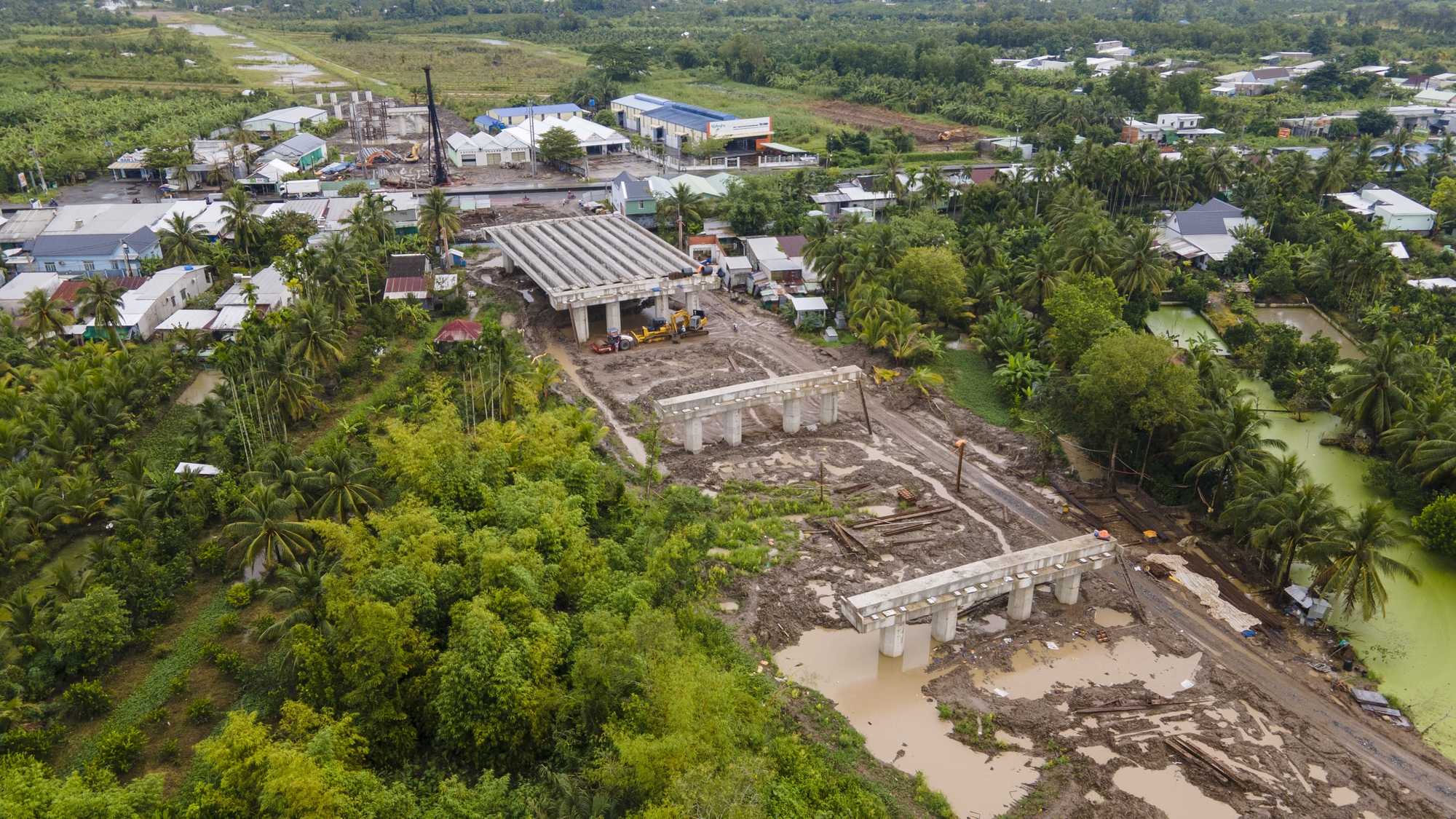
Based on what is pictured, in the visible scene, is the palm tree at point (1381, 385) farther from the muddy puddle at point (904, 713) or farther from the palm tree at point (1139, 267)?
the muddy puddle at point (904, 713)

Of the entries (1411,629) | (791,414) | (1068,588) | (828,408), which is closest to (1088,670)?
(1068,588)

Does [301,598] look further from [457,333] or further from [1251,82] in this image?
[1251,82]

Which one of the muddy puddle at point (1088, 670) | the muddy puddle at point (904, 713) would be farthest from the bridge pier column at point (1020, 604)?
the muddy puddle at point (904, 713)

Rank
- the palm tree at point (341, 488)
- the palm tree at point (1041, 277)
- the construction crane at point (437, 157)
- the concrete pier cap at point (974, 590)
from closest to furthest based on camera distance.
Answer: the concrete pier cap at point (974, 590)
the palm tree at point (341, 488)
the palm tree at point (1041, 277)
the construction crane at point (437, 157)

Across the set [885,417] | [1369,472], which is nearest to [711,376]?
[885,417]

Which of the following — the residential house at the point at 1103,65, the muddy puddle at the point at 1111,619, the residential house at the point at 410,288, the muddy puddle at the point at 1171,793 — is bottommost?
the muddy puddle at the point at 1171,793

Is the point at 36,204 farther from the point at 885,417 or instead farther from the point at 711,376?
the point at 885,417

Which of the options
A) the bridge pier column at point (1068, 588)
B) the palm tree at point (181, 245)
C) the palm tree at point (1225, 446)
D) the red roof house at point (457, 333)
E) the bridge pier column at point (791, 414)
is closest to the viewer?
the bridge pier column at point (1068, 588)

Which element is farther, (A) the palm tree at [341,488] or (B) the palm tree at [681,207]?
(B) the palm tree at [681,207]
